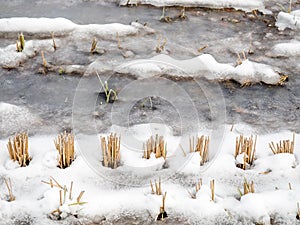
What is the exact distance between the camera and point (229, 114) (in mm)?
3826

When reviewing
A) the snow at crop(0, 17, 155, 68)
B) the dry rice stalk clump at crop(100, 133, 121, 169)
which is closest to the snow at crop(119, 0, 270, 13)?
the snow at crop(0, 17, 155, 68)

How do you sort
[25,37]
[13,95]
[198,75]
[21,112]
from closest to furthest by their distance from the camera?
[21,112] → [13,95] → [198,75] → [25,37]

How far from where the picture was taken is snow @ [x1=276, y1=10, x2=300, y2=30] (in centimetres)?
518

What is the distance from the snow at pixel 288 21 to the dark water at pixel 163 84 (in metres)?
0.09

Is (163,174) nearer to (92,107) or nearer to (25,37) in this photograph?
(92,107)

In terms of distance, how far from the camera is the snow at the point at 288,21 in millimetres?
5176

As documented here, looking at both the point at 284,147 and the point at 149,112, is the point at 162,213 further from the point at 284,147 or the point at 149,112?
the point at 149,112

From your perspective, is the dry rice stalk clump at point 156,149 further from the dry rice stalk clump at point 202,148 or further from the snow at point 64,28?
the snow at point 64,28

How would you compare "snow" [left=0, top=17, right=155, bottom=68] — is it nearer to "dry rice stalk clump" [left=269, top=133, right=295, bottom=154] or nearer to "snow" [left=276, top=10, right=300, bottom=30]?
"snow" [left=276, top=10, right=300, bottom=30]

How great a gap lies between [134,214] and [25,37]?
2.81 meters

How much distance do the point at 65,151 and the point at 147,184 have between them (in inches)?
24.7

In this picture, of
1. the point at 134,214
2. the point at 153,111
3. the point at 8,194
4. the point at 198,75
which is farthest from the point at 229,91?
the point at 8,194

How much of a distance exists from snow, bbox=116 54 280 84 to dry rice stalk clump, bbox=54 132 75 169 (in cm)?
133

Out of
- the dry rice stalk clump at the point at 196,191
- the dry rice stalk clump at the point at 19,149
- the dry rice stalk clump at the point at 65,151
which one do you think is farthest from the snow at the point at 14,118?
the dry rice stalk clump at the point at 196,191
